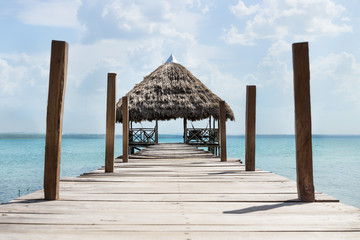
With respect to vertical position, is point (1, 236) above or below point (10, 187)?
above

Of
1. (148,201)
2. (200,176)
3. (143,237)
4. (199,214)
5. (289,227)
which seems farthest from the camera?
(200,176)

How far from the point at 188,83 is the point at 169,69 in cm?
156

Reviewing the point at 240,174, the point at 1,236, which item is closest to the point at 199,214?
the point at 1,236

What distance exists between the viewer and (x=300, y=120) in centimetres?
257

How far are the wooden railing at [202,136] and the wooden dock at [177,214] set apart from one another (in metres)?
12.0

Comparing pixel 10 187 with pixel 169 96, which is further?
pixel 10 187

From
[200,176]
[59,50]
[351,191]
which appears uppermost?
[59,50]

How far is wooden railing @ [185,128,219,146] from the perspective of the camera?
15.3 meters

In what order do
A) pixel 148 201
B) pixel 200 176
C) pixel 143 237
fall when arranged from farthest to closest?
pixel 200 176, pixel 148 201, pixel 143 237

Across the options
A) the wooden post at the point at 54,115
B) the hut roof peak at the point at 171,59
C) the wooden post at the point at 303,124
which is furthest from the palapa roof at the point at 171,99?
the wooden post at the point at 303,124

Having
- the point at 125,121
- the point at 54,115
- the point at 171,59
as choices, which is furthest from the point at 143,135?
the point at 54,115

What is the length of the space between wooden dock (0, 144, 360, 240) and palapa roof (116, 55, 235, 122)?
11056mm

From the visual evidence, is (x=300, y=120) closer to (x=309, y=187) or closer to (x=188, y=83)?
(x=309, y=187)

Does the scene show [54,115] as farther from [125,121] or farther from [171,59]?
[171,59]
